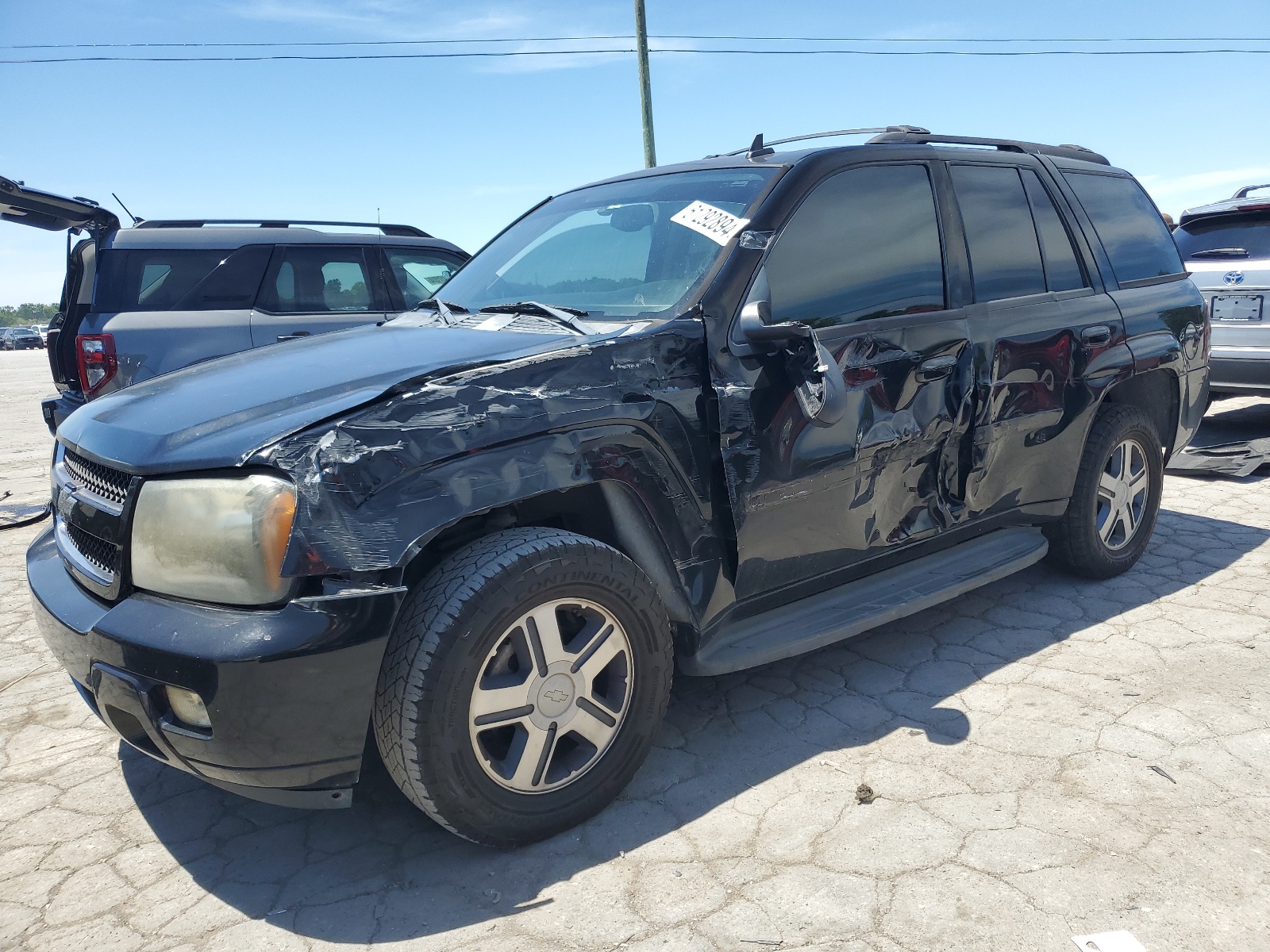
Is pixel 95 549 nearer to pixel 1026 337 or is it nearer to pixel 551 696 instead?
pixel 551 696

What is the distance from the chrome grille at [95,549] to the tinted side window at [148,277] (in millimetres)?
4486

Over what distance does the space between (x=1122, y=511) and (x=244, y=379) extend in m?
3.78

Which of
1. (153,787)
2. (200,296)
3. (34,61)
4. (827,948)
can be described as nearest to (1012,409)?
(827,948)

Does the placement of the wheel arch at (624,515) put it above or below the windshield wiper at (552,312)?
below

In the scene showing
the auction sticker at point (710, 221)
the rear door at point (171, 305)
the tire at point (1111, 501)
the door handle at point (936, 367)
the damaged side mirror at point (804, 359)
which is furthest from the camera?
the rear door at point (171, 305)

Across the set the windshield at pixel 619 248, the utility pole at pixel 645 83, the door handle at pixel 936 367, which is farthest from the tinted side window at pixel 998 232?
the utility pole at pixel 645 83

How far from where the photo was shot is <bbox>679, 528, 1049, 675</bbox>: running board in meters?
2.76

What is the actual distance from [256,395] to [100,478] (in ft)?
1.53

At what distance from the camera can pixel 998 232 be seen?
3613mm

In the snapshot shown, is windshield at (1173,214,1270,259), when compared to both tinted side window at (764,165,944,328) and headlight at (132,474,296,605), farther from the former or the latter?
headlight at (132,474,296,605)

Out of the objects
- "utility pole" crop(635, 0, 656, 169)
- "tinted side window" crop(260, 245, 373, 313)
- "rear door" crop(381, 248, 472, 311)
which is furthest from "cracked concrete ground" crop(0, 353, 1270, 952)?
"utility pole" crop(635, 0, 656, 169)

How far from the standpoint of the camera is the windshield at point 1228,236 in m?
6.80

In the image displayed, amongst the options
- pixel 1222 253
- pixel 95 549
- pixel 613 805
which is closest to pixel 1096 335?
pixel 613 805

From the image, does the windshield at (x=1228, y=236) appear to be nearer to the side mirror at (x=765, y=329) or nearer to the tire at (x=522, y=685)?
the side mirror at (x=765, y=329)
